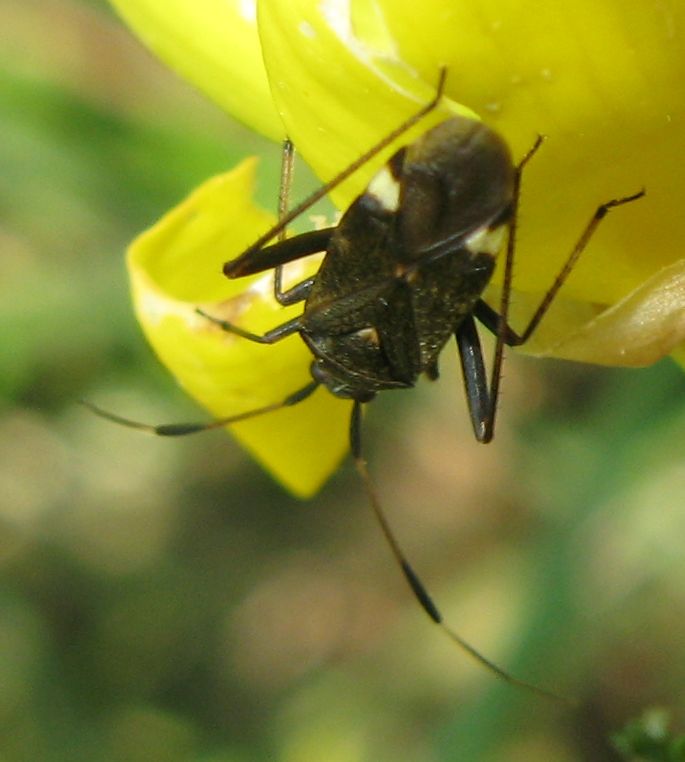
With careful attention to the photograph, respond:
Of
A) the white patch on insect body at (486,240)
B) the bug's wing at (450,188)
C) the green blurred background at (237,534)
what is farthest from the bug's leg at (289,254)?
the green blurred background at (237,534)

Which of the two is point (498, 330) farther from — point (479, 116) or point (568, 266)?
point (479, 116)

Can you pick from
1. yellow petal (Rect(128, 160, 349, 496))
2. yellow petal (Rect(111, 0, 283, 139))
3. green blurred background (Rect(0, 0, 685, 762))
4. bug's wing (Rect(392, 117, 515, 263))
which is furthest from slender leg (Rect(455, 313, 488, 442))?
green blurred background (Rect(0, 0, 685, 762))

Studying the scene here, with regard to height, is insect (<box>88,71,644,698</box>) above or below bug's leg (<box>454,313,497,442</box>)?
above

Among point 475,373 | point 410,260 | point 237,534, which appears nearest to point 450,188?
point 410,260

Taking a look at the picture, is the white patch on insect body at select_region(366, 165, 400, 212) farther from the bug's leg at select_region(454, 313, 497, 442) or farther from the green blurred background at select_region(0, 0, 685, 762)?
the green blurred background at select_region(0, 0, 685, 762)

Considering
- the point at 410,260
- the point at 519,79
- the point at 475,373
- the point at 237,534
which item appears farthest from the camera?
the point at 237,534

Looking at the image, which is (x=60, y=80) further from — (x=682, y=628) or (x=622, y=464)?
(x=682, y=628)

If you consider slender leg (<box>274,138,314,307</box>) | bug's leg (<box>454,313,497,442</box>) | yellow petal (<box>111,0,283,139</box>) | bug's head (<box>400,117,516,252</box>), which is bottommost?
bug's leg (<box>454,313,497,442</box>)
